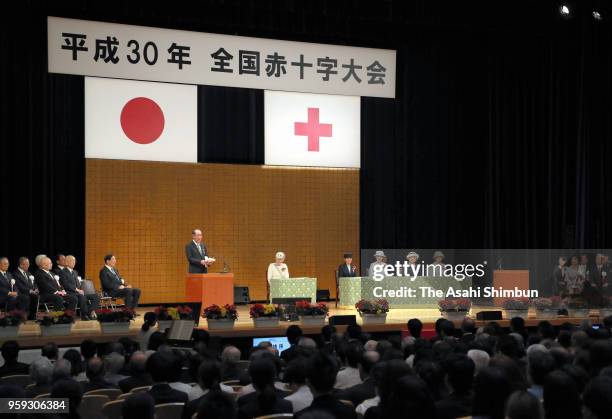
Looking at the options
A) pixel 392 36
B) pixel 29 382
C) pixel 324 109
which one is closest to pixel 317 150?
pixel 324 109

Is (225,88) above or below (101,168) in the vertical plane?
above

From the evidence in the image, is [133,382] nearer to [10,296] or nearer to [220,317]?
[220,317]

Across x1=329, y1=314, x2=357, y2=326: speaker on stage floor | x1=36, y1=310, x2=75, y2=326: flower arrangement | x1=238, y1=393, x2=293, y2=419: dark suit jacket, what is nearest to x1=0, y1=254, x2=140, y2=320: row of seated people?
x1=36, y1=310, x2=75, y2=326: flower arrangement

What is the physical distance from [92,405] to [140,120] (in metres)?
8.67

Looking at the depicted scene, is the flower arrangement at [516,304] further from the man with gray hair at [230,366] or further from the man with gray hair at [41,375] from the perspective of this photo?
the man with gray hair at [41,375]

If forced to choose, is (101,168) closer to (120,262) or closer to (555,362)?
(120,262)

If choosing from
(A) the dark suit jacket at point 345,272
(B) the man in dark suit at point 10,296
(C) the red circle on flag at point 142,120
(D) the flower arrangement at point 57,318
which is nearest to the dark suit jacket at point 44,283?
(B) the man in dark suit at point 10,296

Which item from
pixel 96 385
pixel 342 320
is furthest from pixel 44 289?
pixel 96 385

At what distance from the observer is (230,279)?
9906mm

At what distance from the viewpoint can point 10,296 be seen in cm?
934

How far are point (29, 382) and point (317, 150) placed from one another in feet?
28.8

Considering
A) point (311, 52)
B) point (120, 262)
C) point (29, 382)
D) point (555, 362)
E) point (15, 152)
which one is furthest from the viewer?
point (311, 52)

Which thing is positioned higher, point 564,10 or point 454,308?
point 564,10

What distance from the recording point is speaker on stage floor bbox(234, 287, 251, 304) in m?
12.2
